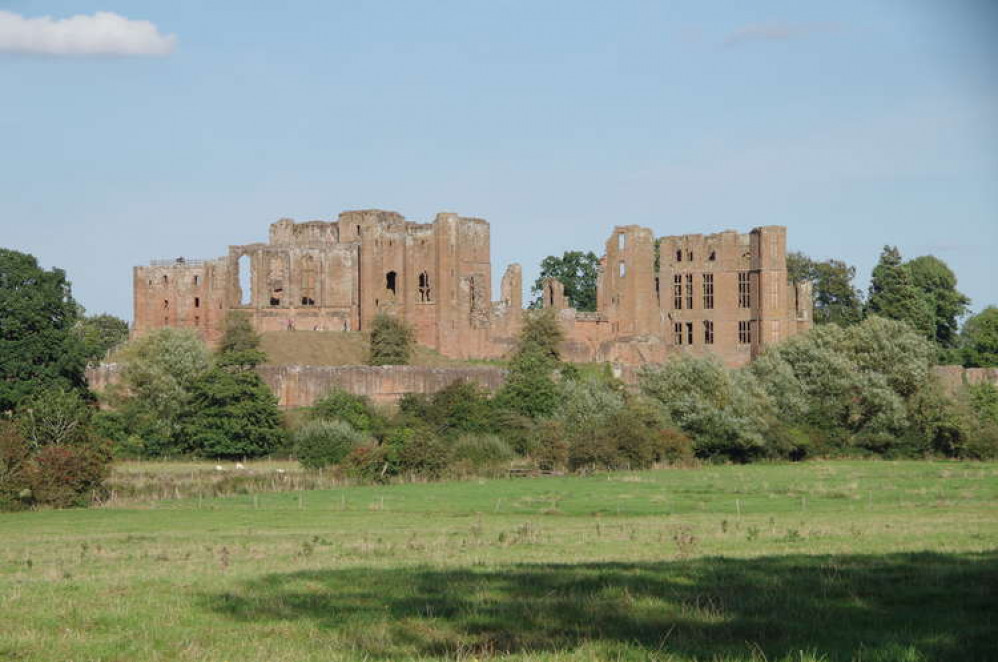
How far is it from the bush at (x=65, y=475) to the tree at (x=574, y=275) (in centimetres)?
8189

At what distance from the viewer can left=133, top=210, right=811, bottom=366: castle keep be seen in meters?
90.6

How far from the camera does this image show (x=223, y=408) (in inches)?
2440

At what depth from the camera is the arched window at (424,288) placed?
90.8 metres

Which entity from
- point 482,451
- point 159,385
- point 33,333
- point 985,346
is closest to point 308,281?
point 159,385

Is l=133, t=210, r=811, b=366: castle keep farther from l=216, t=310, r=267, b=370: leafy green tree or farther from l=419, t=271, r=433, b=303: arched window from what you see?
l=216, t=310, r=267, b=370: leafy green tree

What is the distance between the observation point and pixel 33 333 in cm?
5975

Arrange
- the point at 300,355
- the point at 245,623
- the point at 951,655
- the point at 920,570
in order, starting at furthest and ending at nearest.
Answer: the point at 300,355
the point at 920,570
the point at 245,623
the point at 951,655

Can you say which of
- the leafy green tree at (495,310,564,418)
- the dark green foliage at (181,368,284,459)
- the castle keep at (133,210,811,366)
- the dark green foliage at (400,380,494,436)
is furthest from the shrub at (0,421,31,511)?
the castle keep at (133,210,811,366)

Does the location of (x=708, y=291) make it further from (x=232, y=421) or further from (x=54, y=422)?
(x=54, y=422)

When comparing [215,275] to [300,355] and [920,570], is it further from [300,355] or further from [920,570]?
[920,570]

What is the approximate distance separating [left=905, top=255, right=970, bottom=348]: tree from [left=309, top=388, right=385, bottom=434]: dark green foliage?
5701 cm

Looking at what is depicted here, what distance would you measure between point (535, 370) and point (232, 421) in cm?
1615

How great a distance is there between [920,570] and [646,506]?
1961 centimetres

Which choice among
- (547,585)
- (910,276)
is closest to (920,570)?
(547,585)
